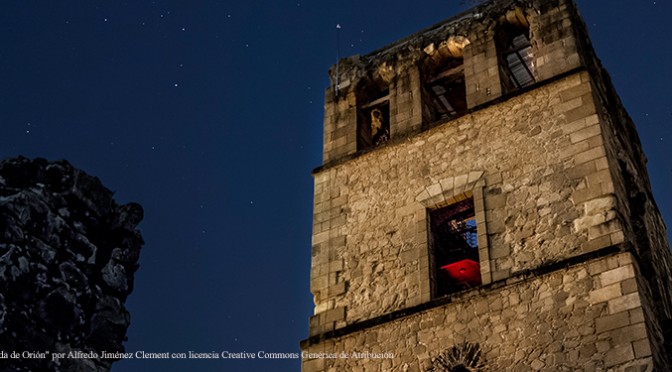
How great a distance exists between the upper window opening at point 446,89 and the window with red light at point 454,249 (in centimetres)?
221

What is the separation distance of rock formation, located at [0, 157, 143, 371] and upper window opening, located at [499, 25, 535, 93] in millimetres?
11331

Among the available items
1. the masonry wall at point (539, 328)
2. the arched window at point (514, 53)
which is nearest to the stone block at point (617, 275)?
the masonry wall at point (539, 328)

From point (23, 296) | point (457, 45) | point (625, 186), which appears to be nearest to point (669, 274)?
point (625, 186)

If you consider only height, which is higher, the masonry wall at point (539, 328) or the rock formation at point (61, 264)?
the rock formation at point (61, 264)

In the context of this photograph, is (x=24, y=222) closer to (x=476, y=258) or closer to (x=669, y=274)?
(x=476, y=258)

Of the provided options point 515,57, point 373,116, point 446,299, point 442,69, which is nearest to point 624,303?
point 446,299

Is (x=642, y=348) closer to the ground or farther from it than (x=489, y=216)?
closer to the ground

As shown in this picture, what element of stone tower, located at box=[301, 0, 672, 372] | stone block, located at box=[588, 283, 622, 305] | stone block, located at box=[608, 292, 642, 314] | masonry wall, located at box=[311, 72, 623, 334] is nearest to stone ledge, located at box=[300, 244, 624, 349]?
stone tower, located at box=[301, 0, 672, 372]

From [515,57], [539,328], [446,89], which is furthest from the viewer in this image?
[446,89]

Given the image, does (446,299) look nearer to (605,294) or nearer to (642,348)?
(605,294)

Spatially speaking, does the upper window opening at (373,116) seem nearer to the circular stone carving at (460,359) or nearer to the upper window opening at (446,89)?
the upper window opening at (446,89)

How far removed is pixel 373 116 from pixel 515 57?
2.47 metres

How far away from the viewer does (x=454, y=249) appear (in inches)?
507

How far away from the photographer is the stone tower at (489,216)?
10.6 metres
